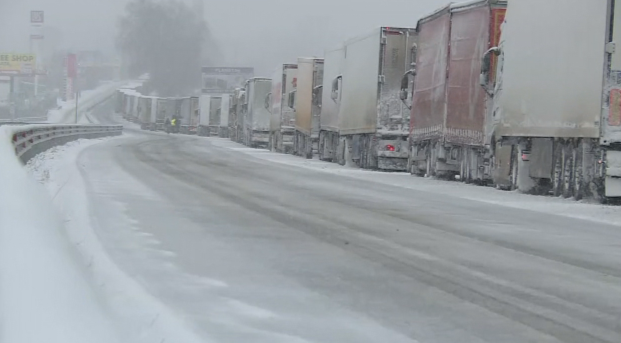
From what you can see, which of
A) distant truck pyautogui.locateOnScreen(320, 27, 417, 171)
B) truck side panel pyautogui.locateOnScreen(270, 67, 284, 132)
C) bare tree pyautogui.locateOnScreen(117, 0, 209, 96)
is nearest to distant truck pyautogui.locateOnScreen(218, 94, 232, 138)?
truck side panel pyautogui.locateOnScreen(270, 67, 284, 132)

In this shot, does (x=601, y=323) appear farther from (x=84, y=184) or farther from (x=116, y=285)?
(x=84, y=184)

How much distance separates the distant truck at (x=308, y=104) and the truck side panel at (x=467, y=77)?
16.3 meters

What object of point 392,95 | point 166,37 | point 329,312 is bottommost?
point 329,312

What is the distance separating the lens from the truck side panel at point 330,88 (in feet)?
122

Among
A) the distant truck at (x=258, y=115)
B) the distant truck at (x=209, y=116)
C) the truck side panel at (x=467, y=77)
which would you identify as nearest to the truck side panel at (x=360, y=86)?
the truck side panel at (x=467, y=77)

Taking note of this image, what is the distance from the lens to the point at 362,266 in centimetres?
927

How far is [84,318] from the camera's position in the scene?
4.60 metres

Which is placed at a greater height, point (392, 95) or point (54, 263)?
point (392, 95)

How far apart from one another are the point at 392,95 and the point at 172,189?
14.6 m

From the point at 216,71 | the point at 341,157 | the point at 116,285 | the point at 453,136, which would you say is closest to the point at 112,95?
the point at 216,71

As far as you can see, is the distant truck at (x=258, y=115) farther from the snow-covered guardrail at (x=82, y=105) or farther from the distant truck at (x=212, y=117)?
the snow-covered guardrail at (x=82, y=105)

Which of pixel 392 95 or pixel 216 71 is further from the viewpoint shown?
pixel 216 71

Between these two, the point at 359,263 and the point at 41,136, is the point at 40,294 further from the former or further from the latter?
the point at 41,136

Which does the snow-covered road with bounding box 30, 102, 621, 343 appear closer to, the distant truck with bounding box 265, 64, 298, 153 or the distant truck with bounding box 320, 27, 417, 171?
the distant truck with bounding box 320, 27, 417, 171
